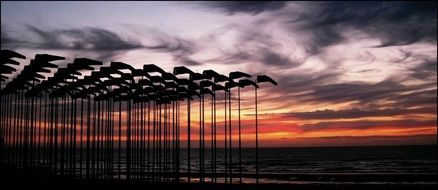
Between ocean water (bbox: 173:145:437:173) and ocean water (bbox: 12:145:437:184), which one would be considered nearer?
ocean water (bbox: 12:145:437:184)

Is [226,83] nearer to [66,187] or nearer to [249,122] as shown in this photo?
[66,187]

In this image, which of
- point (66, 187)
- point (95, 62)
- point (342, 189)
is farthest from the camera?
point (342, 189)

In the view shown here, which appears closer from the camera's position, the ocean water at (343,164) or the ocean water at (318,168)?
the ocean water at (318,168)

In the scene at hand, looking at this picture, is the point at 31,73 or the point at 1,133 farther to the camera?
the point at 1,133

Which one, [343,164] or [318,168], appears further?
[343,164]

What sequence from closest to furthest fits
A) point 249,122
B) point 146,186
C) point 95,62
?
point 95,62 → point 146,186 → point 249,122

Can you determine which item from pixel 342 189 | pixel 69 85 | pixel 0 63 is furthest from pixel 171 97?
pixel 342 189

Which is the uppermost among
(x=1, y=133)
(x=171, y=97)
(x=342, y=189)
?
(x=171, y=97)

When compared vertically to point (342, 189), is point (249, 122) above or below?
above

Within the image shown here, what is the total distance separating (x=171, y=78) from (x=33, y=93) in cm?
981

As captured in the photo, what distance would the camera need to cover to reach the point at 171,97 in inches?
1075

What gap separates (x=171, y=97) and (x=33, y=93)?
7934 millimetres

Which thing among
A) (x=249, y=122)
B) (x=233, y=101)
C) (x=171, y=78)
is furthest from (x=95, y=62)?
(x=249, y=122)

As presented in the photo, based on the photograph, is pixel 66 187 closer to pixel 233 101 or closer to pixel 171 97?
pixel 171 97
